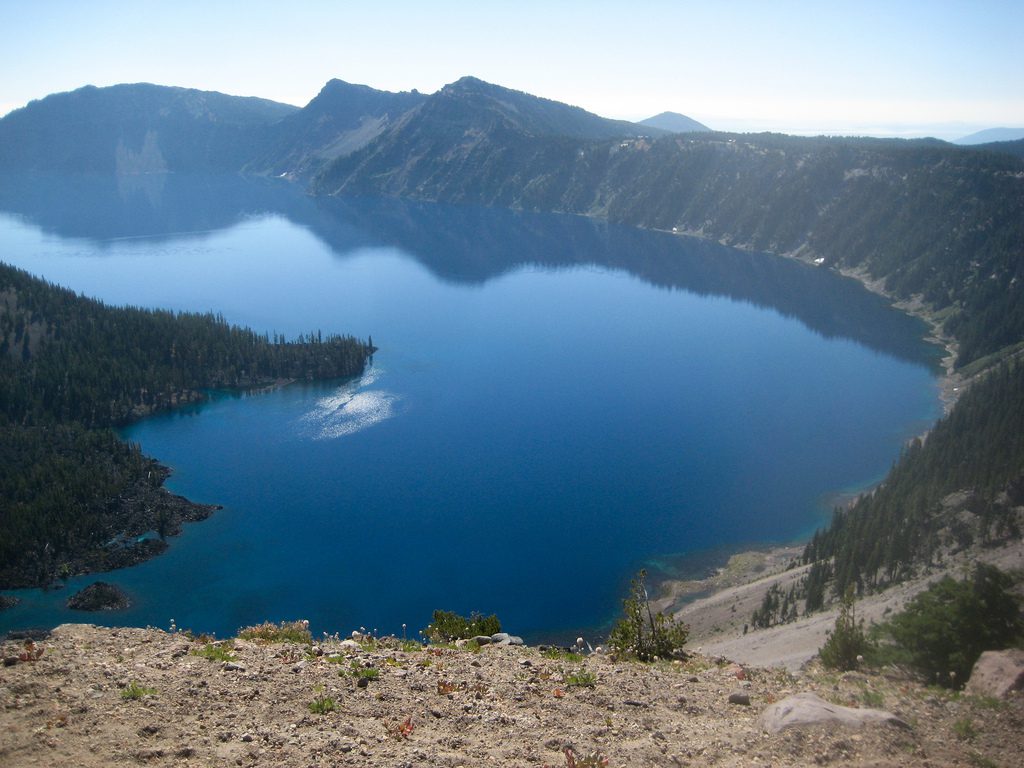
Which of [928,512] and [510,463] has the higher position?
[928,512]

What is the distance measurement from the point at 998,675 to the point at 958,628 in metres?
6.56

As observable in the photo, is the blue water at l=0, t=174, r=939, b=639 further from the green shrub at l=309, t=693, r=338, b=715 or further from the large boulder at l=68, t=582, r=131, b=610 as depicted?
the green shrub at l=309, t=693, r=338, b=715

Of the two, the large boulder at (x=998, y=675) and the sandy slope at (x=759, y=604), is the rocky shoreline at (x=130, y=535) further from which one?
the large boulder at (x=998, y=675)

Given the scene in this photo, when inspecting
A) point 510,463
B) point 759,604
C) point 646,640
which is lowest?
point 759,604

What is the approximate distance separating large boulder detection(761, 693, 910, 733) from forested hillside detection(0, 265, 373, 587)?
228ft

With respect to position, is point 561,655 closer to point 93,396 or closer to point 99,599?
point 99,599

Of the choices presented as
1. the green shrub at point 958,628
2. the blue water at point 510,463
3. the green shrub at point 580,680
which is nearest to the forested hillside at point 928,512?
the blue water at point 510,463

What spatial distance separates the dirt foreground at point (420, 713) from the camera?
17.7 meters

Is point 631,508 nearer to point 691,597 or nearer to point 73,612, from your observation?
point 691,597

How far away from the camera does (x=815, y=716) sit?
1878cm

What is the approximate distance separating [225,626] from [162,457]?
139ft

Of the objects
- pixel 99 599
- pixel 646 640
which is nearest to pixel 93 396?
pixel 99 599

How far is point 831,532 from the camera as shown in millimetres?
71438

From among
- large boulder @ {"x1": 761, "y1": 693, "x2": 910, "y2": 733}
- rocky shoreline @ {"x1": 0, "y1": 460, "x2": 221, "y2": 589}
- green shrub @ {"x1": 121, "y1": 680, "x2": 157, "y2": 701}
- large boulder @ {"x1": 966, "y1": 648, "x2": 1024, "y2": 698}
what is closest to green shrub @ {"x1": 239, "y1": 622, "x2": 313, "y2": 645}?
green shrub @ {"x1": 121, "y1": 680, "x2": 157, "y2": 701}
